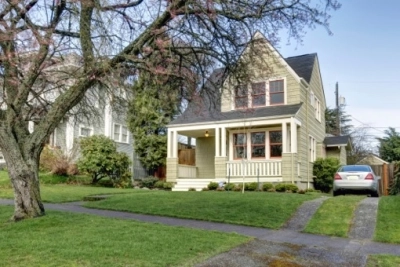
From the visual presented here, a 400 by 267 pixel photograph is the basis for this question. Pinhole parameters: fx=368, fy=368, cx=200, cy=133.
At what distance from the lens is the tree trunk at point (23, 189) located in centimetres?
848

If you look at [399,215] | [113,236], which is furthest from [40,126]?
[399,215]

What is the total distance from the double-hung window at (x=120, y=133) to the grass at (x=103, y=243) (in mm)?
20446

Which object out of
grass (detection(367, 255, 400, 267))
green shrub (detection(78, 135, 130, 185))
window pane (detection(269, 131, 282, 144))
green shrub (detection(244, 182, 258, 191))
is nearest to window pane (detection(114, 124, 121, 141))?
green shrub (detection(78, 135, 130, 185))

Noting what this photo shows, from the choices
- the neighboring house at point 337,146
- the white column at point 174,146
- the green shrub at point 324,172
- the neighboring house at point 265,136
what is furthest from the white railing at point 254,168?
the neighboring house at point 337,146

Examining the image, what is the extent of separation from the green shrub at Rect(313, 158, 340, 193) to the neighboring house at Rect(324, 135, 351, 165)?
3262 mm

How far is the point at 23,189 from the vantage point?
8531mm

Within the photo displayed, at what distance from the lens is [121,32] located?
8.04 meters

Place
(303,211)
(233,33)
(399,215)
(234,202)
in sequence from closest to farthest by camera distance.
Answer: (233,33) → (399,215) → (303,211) → (234,202)

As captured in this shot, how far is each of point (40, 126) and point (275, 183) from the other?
1219 cm

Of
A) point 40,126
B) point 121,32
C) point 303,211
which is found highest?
point 121,32

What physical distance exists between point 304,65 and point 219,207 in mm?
14524

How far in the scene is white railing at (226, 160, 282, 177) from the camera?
18312 millimetres

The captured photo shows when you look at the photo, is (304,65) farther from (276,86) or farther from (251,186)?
(251,186)

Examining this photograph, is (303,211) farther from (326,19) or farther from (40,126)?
(40,126)
